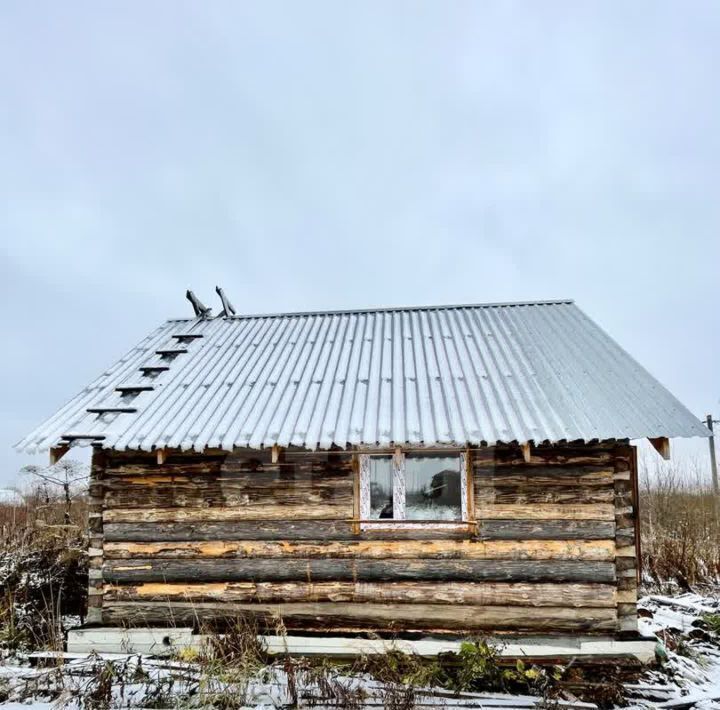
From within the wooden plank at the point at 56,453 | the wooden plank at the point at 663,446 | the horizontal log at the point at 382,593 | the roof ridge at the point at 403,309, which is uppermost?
the roof ridge at the point at 403,309

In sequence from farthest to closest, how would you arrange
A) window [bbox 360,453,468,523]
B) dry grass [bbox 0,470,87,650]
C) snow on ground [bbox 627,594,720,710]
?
dry grass [bbox 0,470,87,650] < window [bbox 360,453,468,523] < snow on ground [bbox 627,594,720,710]

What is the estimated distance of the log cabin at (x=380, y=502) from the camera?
7.13m

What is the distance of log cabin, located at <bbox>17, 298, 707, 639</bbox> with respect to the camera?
23.4 feet

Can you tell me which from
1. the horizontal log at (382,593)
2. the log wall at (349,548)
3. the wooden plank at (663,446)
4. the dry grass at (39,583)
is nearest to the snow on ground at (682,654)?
the log wall at (349,548)

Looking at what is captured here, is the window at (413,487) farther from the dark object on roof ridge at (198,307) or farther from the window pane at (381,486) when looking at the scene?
the dark object on roof ridge at (198,307)

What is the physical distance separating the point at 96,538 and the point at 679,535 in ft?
46.7

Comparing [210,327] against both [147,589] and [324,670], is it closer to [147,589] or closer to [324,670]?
[147,589]

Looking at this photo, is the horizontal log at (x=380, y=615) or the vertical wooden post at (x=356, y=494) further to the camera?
the vertical wooden post at (x=356, y=494)

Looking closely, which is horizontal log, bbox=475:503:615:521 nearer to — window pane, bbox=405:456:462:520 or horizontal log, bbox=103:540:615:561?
horizontal log, bbox=103:540:615:561

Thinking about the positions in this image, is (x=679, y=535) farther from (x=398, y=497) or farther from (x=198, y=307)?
(x=198, y=307)

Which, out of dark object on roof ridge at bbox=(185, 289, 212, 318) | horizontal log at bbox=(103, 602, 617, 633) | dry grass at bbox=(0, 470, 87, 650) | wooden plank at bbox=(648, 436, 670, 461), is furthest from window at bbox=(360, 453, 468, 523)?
dark object on roof ridge at bbox=(185, 289, 212, 318)

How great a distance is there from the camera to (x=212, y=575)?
7555 millimetres

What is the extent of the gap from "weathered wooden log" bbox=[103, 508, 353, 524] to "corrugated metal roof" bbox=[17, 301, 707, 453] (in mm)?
1066

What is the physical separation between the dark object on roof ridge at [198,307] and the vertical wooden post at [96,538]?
4456 mm
